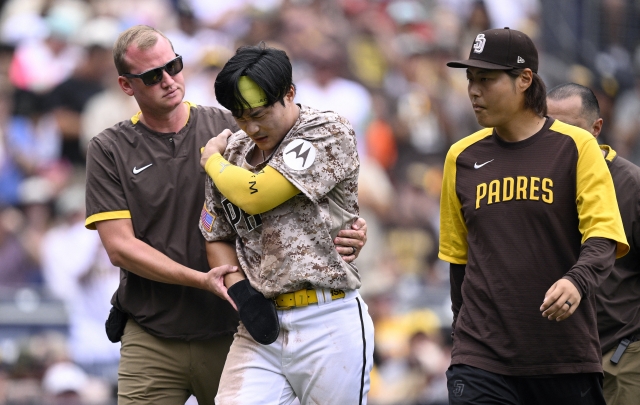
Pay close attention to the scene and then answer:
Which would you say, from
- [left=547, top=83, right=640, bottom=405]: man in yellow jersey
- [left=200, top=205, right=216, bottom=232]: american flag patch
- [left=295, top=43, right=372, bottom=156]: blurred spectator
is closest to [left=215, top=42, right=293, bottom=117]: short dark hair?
[left=200, top=205, right=216, bottom=232]: american flag patch

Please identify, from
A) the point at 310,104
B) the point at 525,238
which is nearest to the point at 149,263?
the point at 525,238

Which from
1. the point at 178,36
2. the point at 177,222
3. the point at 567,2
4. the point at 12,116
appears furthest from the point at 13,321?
the point at 567,2

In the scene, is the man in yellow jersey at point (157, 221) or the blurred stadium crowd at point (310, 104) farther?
the blurred stadium crowd at point (310, 104)

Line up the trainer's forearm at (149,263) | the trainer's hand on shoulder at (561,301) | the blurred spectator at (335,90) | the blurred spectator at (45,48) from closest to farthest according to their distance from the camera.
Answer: the trainer's hand on shoulder at (561,301) < the trainer's forearm at (149,263) < the blurred spectator at (45,48) < the blurred spectator at (335,90)

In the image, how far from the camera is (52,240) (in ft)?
28.5

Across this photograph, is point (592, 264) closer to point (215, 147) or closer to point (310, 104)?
point (215, 147)

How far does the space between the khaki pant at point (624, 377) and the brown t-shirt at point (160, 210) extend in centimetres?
197

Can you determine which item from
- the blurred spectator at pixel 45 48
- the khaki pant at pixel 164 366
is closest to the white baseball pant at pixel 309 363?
the khaki pant at pixel 164 366

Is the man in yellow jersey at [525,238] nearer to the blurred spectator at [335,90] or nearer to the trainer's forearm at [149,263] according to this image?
the trainer's forearm at [149,263]

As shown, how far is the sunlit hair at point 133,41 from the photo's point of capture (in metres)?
4.70

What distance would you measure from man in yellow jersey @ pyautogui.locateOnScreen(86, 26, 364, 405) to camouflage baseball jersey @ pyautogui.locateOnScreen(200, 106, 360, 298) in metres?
0.62

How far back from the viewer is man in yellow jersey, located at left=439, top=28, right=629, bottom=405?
390 cm

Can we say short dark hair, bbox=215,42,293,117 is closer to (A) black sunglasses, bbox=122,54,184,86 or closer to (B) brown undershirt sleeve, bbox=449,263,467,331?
(A) black sunglasses, bbox=122,54,184,86

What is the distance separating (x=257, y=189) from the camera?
13.0 ft
